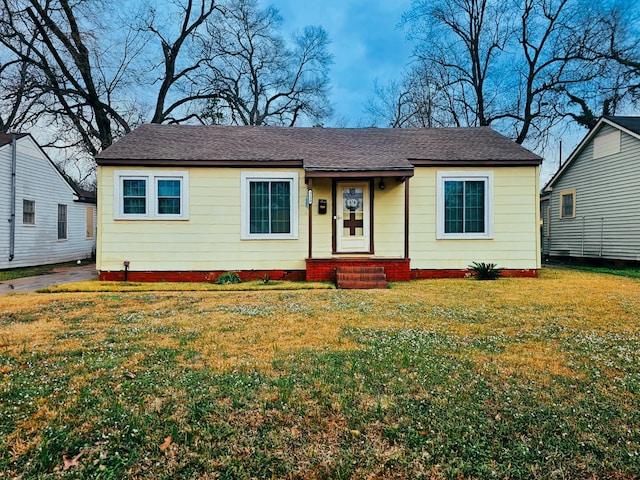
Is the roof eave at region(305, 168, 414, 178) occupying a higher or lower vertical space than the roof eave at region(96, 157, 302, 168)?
lower

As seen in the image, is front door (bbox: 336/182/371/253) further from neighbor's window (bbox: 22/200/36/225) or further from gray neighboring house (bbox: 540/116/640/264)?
neighbor's window (bbox: 22/200/36/225)

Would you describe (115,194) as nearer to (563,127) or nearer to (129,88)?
(129,88)

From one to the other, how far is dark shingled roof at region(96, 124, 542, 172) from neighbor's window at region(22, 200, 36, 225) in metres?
6.31

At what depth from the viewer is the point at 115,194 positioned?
9.78 metres

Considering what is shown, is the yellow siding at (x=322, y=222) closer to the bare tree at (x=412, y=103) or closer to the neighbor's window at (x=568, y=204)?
the neighbor's window at (x=568, y=204)

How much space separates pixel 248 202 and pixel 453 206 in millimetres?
6122

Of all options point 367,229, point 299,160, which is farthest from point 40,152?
point 367,229

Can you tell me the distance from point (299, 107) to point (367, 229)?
18.6 meters

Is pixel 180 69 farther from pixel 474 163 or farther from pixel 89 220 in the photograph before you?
pixel 474 163

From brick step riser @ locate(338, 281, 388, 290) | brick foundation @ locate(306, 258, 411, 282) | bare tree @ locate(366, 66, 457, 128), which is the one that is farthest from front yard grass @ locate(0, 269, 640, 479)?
bare tree @ locate(366, 66, 457, 128)

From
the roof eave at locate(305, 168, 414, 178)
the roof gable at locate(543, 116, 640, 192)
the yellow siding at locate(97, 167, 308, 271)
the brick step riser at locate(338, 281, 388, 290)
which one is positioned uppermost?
the roof gable at locate(543, 116, 640, 192)

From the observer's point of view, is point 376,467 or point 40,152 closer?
point 376,467

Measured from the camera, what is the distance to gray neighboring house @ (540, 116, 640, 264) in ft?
42.3

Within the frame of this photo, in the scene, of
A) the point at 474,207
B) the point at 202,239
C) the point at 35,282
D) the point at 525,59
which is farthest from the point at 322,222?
the point at 525,59
